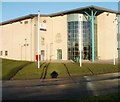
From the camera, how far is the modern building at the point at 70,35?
57844mm

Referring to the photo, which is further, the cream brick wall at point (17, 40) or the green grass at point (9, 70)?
the cream brick wall at point (17, 40)

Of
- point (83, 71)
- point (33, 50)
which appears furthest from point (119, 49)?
point (83, 71)

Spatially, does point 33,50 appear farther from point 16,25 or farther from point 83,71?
point 83,71

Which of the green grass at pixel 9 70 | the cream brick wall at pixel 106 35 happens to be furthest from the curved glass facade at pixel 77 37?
the green grass at pixel 9 70

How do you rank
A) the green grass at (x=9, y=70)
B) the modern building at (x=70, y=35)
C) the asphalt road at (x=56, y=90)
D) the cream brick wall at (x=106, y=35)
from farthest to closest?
the cream brick wall at (x=106, y=35) < the modern building at (x=70, y=35) < the green grass at (x=9, y=70) < the asphalt road at (x=56, y=90)

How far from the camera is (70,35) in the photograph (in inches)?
2359

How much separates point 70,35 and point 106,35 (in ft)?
27.6

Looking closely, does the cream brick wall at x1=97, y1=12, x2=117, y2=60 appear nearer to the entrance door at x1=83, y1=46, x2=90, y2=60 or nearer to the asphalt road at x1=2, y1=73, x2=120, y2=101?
the entrance door at x1=83, y1=46, x2=90, y2=60

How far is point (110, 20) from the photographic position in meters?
59.5

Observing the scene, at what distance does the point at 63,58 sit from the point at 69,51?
8.90ft

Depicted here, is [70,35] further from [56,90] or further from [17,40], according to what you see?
[56,90]

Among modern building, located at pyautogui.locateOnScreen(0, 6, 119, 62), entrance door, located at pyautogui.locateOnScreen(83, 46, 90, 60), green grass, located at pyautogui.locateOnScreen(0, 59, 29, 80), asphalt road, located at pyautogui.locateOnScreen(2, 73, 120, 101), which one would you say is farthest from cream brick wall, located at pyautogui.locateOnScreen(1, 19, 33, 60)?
asphalt road, located at pyautogui.locateOnScreen(2, 73, 120, 101)

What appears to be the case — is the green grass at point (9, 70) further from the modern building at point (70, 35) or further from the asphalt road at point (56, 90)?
the modern building at point (70, 35)

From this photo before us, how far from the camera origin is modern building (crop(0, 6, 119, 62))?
190 feet
